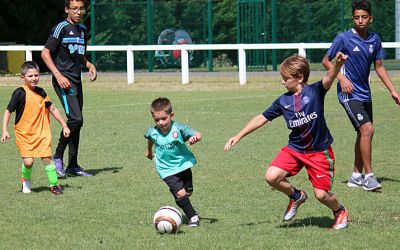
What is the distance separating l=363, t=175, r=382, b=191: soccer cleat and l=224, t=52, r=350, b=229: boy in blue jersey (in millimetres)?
2062

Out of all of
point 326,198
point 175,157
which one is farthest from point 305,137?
point 175,157

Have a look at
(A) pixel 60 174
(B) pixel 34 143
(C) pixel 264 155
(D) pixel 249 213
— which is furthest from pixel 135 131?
(D) pixel 249 213

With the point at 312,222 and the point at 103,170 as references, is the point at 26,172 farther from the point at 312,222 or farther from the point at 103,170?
the point at 312,222

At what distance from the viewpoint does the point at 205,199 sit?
31.6 feet

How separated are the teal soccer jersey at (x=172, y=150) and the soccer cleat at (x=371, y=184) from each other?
2.55 metres

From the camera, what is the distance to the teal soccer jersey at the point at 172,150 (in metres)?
8.30

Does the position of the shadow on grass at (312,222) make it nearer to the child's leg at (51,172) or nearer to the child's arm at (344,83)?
the child's arm at (344,83)

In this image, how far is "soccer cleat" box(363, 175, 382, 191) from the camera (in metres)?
10.0

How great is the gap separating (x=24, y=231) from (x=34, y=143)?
2.27m

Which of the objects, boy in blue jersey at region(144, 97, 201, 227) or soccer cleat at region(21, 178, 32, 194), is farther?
soccer cleat at region(21, 178, 32, 194)

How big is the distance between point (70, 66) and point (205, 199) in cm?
301

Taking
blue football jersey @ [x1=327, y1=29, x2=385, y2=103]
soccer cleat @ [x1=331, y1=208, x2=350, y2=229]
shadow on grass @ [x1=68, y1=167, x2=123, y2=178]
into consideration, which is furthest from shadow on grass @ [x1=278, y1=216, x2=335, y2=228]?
shadow on grass @ [x1=68, y1=167, x2=123, y2=178]

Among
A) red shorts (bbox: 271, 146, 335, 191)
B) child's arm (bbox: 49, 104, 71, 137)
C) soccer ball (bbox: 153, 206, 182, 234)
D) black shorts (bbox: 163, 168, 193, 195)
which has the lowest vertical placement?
soccer ball (bbox: 153, 206, 182, 234)

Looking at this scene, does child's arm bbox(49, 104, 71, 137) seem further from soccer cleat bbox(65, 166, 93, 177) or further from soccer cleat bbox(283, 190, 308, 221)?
soccer cleat bbox(283, 190, 308, 221)
